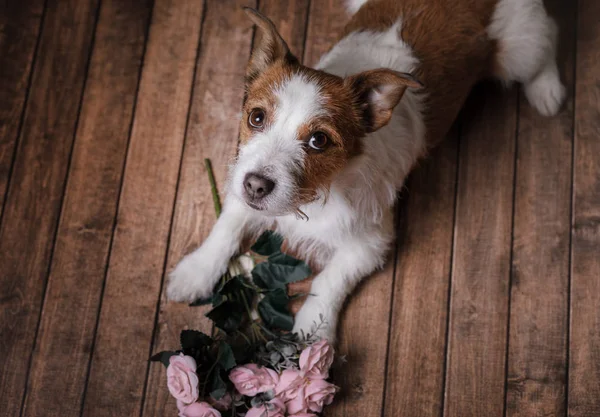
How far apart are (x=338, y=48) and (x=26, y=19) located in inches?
67.8

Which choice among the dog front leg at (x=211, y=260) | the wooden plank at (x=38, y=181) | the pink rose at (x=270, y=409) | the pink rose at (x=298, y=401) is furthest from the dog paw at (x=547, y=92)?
the wooden plank at (x=38, y=181)

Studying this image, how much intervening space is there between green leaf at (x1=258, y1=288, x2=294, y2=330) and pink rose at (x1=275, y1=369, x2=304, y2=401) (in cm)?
27

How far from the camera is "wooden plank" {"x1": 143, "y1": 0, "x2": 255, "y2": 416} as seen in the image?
9.14ft

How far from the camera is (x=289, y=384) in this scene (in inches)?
96.8

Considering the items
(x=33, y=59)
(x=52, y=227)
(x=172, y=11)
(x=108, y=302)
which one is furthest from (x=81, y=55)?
(x=108, y=302)

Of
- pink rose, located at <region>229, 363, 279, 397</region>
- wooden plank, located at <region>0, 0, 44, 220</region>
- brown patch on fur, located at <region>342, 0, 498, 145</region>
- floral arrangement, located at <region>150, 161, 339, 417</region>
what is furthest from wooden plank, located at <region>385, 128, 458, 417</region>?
wooden plank, located at <region>0, 0, 44, 220</region>

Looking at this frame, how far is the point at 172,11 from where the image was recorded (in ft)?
10.4

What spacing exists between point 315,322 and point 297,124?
39.0 inches

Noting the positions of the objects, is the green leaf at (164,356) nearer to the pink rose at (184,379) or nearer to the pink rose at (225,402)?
the pink rose at (184,379)

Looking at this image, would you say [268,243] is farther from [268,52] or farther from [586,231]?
[586,231]

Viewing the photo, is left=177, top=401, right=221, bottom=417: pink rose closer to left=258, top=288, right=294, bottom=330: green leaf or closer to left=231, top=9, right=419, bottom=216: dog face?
left=258, top=288, right=294, bottom=330: green leaf

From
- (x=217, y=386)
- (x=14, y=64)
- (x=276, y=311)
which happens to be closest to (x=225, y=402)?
(x=217, y=386)

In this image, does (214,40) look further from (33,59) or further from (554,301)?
(554,301)

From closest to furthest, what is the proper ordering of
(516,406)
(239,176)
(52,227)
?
(239,176) < (516,406) < (52,227)
